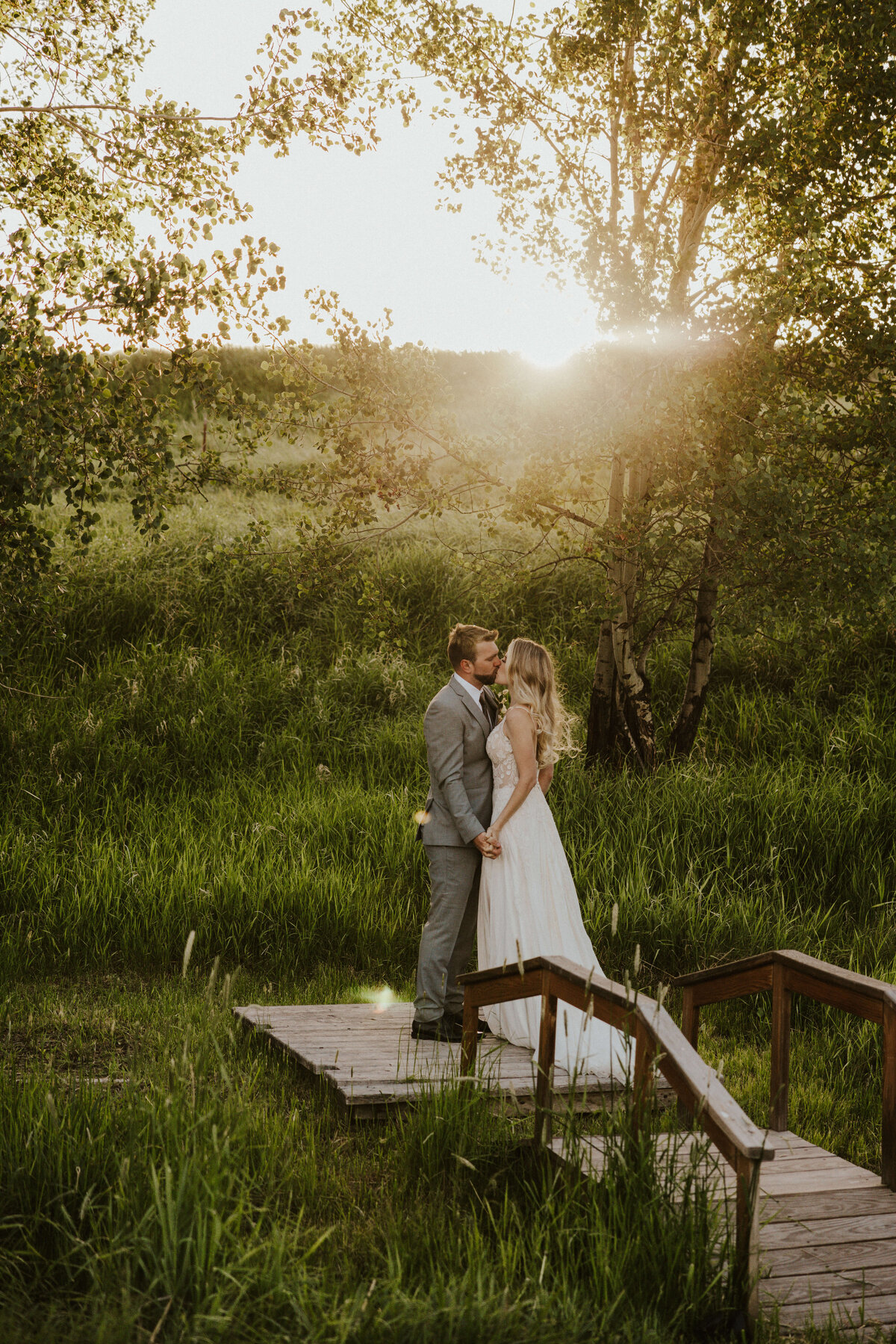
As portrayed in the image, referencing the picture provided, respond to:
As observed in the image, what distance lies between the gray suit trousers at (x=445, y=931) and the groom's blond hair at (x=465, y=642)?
1.14m

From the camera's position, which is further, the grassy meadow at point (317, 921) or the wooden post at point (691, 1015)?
the wooden post at point (691, 1015)

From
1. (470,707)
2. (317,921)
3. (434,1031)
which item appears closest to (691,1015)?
(434,1031)

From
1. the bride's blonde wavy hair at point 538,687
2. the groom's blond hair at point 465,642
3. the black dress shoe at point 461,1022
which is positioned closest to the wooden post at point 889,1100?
the black dress shoe at point 461,1022

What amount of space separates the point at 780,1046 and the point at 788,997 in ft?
1.09

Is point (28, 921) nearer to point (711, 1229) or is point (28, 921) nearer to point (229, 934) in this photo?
point (229, 934)

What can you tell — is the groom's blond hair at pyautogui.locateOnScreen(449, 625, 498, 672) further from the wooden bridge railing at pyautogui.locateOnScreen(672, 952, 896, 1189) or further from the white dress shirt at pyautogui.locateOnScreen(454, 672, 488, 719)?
the wooden bridge railing at pyautogui.locateOnScreen(672, 952, 896, 1189)

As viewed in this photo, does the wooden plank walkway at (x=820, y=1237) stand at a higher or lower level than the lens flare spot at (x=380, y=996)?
higher

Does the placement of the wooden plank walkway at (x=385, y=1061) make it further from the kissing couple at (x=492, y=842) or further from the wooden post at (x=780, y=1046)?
the wooden post at (x=780, y=1046)

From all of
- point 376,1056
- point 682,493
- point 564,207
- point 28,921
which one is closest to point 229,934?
point 28,921

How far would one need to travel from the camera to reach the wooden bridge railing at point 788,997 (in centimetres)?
452

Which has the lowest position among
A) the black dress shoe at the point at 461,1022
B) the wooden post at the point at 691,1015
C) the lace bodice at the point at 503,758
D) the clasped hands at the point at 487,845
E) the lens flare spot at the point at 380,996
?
the lens flare spot at the point at 380,996

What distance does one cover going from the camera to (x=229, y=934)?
8875 mm

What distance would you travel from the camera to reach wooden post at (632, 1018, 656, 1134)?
3797mm

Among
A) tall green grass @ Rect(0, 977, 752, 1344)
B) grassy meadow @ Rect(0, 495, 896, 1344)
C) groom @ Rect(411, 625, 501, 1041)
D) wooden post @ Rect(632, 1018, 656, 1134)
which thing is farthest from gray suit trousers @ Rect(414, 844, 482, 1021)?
wooden post @ Rect(632, 1018, 656, 1134)
